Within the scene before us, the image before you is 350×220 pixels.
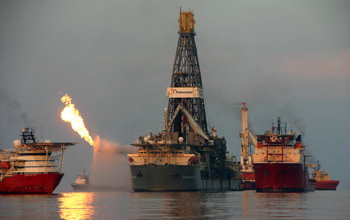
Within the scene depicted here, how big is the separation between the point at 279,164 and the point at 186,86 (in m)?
34.5

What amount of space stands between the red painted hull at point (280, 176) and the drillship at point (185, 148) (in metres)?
13.2

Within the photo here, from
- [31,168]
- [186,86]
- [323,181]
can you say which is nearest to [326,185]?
[323,181]

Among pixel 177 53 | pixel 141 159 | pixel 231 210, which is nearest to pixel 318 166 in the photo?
pixel 177 53

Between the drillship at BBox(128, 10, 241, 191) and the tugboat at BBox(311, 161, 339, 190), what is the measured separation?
44.9 metres

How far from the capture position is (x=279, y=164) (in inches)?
4390

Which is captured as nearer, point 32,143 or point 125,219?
point 125,219

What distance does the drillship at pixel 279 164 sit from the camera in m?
112

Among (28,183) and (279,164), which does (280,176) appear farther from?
(28,183)

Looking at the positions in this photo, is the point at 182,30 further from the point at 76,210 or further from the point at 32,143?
the point at 76,210

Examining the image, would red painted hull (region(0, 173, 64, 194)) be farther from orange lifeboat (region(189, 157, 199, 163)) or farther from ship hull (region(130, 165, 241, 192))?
orange lifeboat (region(189, 157, 199, 163))

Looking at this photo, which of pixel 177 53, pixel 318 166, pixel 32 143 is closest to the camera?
pixel 32 143

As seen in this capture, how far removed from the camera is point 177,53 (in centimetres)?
13712

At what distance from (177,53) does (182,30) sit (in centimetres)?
574

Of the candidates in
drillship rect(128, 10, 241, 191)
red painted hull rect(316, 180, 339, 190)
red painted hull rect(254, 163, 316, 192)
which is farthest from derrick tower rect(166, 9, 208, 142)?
red painted hull rect(316, 180, 339, 190)
